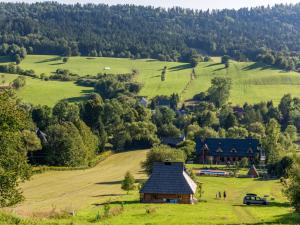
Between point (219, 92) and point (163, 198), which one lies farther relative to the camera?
point (219, 92)

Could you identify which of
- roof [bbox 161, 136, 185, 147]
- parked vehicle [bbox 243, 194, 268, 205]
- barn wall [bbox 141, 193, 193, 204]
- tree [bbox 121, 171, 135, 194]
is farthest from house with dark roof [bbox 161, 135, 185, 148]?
parked vehicle [bbox 243, 194, 268, 205]

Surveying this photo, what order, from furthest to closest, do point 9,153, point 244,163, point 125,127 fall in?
point 125,127
point 244,163
point 9,153

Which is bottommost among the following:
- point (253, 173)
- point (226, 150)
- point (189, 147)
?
point (226, 150)

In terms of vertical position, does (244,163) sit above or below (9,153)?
below

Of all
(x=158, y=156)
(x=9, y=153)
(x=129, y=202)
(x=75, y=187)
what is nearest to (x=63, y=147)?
(x=75, y=187)

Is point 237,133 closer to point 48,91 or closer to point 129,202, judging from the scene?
point 48,91

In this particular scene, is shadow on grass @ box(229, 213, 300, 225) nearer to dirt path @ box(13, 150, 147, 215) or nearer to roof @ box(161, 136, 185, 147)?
dirt path @ box(13, 150, 147, 215)

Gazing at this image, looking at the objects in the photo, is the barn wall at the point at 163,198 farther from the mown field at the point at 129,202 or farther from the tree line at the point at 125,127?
the tree line at the point at 125,127

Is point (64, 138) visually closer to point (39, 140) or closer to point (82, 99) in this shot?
point (39, 140)
